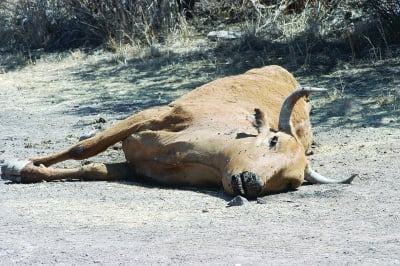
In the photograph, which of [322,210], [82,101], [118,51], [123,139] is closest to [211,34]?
[118,51]

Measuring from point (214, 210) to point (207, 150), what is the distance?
2.34 feet

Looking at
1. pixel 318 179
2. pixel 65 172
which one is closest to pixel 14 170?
pixel 65 172

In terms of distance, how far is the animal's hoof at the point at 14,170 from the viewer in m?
8.19

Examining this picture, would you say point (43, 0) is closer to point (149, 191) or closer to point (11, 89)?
point (11, 89)

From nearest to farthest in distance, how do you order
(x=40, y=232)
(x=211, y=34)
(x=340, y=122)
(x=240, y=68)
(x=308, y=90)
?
1. (x=40, y=232)
2. (x=308, y=90)
3. (x=340, y=122)
4. (x=240, y=68)
5. (x=211, y=34)

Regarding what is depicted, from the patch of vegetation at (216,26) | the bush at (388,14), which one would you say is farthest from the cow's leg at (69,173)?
the bush at (388,14)

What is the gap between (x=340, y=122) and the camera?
10.7 meters

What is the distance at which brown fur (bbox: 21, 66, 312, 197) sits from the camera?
7371 millimetres

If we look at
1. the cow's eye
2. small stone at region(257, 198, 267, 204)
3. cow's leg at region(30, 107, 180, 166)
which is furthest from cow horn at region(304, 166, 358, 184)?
cow's leg at region(30, 107, 180, 166)

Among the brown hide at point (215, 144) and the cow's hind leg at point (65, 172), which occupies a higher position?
the brown hide at point (215, 144)

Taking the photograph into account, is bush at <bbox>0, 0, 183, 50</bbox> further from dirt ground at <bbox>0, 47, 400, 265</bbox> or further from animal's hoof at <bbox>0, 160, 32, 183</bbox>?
animal's hoof at <bbox>0, 160, 32, 183</bbox>

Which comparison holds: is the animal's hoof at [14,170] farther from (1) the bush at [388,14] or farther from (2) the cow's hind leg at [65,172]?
(1) the bush at [388,14]

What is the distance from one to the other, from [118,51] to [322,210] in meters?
8.80

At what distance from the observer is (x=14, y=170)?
26.9 feet
